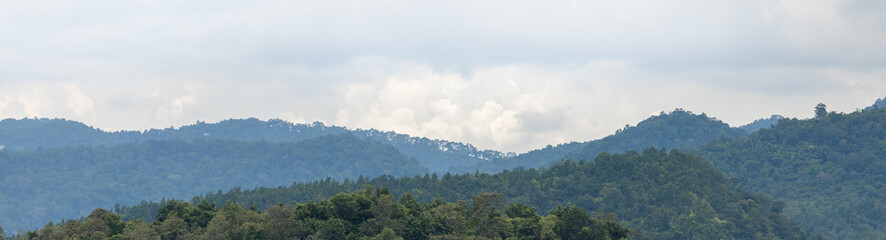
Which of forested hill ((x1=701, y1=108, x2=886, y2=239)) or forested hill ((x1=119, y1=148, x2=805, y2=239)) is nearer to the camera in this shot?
forested hill ((x1=119, y1=148, x2=805, y2=239))

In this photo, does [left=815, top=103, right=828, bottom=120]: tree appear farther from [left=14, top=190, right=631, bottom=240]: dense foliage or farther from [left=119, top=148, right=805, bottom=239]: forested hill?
[left=14, top=190, right=631, bottom=240]: dense foliage

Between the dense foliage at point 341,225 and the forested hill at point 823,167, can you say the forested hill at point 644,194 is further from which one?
the dense foliage at point 341,225

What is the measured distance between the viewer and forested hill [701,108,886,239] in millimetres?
148250

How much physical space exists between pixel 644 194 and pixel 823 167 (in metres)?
60.1

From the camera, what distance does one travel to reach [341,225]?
58531mm

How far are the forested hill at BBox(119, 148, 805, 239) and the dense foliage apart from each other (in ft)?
167

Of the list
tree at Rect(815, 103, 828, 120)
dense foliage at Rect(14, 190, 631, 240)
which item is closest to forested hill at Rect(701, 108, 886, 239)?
tree at Rect(815, 103, 828, 120)

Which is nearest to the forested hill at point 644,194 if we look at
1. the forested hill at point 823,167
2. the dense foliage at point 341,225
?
the forested hill at point 823,167

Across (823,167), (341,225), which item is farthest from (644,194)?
(341,225)

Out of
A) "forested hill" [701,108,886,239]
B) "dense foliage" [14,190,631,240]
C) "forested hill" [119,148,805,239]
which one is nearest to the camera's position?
"dense foliage" [14,190,631,240]

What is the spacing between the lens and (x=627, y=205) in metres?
123

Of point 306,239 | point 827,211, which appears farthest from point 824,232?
point 306,239

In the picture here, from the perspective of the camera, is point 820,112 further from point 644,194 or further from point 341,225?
point 341,225

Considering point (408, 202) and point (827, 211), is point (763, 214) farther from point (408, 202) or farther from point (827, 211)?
point (408, 202)
